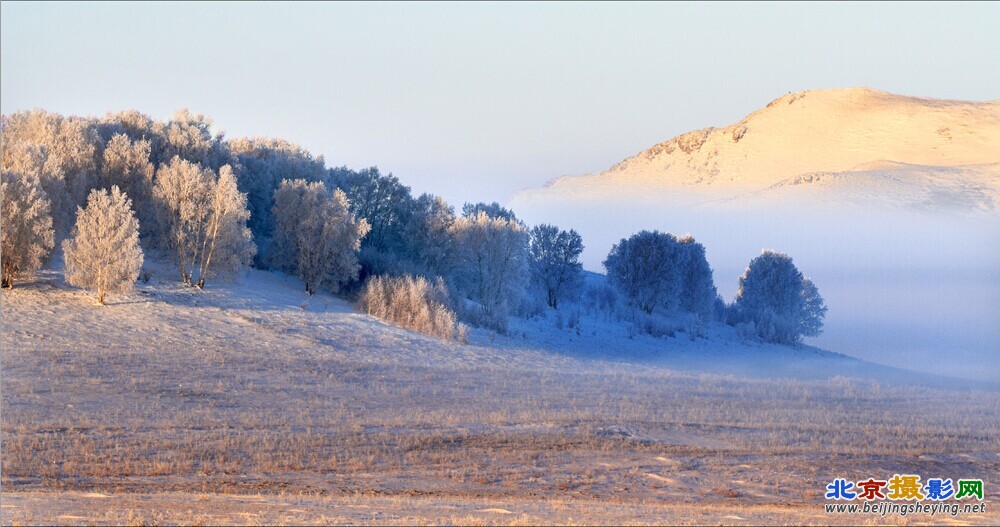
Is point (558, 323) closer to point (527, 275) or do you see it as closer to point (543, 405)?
point (527, 275)

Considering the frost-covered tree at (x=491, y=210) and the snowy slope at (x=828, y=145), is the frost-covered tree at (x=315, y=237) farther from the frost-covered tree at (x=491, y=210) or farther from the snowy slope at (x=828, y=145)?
the snowy slope at (x=828, y=145)

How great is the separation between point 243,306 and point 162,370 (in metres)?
11.9

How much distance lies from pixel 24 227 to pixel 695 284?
54.0 m

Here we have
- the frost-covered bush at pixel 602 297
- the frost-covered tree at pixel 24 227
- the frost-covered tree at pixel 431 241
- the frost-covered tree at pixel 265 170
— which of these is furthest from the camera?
the frost-covered bush at pixel 602 297

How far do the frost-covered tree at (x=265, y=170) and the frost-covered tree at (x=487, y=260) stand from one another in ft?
29.6

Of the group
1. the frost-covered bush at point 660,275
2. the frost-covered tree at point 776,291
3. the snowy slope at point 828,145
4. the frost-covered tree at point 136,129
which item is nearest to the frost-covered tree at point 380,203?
the frost-covered tree at point 136,129

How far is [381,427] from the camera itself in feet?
68.9

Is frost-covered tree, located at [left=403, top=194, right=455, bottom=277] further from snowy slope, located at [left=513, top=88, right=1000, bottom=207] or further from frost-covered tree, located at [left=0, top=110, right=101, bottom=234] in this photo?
snowy slope, located at [left=513, top=88, right=1000, bottom=207]

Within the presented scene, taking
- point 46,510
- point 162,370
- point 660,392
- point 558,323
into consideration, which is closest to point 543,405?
point 660,392

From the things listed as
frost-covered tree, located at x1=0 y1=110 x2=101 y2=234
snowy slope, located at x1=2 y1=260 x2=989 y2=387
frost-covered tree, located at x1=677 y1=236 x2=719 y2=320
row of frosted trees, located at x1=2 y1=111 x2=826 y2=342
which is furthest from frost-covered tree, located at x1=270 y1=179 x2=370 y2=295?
frost-covered tree, located at x1=677 y1=236 x2=719 y2=320

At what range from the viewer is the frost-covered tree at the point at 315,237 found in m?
45.8

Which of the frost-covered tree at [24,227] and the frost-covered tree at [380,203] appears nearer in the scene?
the frost-covered tree at [24,227]

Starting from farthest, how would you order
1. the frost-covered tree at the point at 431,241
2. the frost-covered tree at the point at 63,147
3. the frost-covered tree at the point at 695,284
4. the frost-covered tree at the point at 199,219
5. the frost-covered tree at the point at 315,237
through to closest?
1. the frost-covered tree at the point at 695,284
2. the frost-covered tree at the point at 431,241
3. the frost-covered tree at the point at 315,237
4. the frost-covered tree at the point at 199,219
5. the frost-covered tree at the point at 63,147

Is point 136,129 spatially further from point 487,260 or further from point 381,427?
point 381,427
